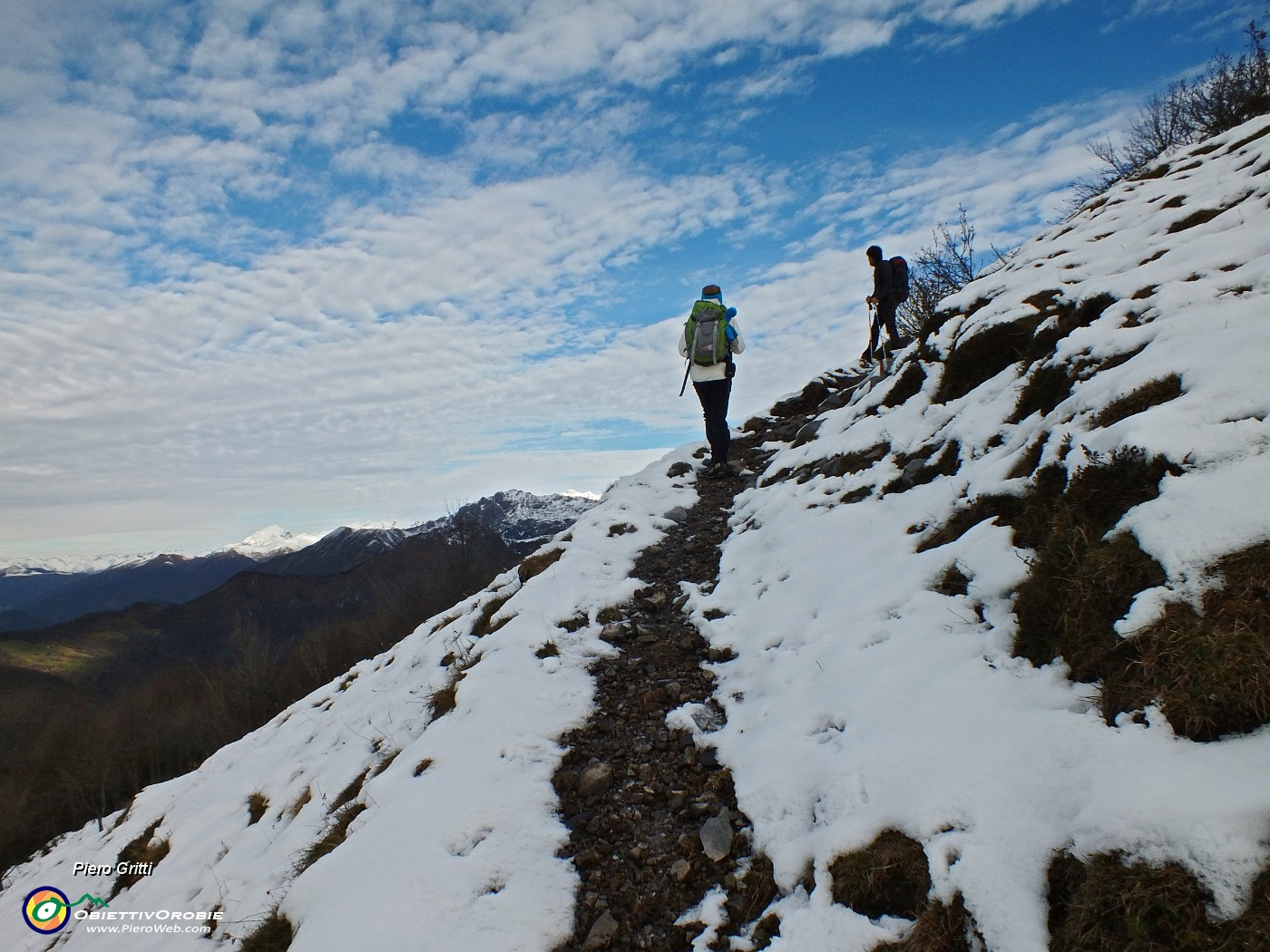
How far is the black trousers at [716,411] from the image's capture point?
12203 millimetres

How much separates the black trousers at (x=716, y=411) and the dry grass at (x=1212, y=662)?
371 inches

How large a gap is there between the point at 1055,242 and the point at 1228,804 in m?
12.5

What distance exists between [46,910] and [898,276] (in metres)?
22.4

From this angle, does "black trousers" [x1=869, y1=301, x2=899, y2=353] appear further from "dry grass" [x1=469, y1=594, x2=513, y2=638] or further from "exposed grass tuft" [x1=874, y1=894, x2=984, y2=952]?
"exposed grass tuft" [x1=874, y1=894, x2=984, y2=952]

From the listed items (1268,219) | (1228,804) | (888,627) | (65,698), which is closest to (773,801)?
(888,627)

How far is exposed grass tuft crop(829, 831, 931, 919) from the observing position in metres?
3.12

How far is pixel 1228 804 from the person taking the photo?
231 cm

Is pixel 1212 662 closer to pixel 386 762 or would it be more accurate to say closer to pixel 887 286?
pixel 386 762

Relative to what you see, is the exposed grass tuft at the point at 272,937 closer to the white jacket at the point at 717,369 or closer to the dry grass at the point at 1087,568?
the dry grass at the point at 1087,568

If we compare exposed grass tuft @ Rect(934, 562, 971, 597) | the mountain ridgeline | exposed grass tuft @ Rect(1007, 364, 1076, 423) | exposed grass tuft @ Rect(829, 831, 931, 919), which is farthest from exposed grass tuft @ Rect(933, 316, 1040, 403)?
the mountain ridgeline

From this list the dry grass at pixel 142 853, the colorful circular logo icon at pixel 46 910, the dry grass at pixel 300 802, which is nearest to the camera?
the dry grass at pixel 300 802

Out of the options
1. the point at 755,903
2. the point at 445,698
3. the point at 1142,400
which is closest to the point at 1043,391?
Result: the point at 1142,400

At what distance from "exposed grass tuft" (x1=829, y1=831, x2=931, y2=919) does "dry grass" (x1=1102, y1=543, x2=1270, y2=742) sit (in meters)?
1.37

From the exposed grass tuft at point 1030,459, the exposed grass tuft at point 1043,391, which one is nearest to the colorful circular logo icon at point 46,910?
the exposed grass tuft at point 1030,459
